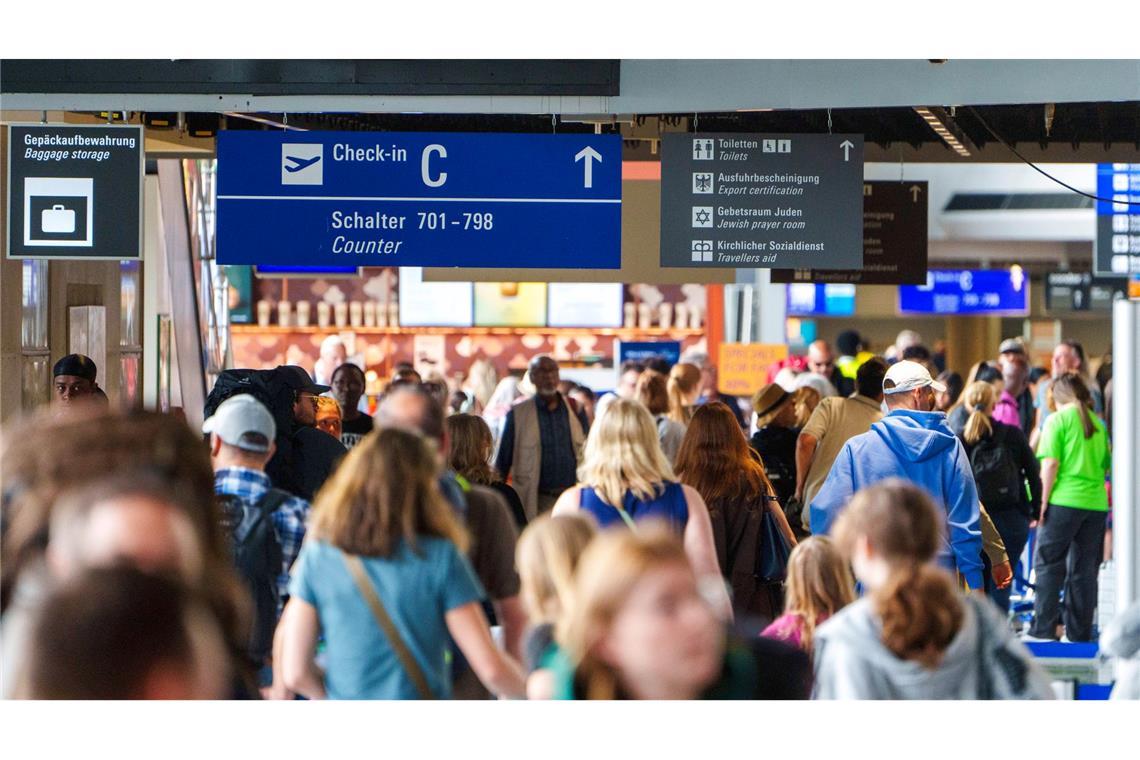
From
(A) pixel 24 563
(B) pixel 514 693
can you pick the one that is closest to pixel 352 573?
Answer: (B) pixel 514 693

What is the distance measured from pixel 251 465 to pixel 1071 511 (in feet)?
24.6

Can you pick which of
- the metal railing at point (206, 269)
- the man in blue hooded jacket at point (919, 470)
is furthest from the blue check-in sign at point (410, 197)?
the metal railing at point (206, 269)

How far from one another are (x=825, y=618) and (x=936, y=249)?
2703cm

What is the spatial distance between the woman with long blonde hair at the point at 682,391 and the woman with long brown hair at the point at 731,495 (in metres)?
4.63

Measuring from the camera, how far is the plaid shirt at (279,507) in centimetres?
521

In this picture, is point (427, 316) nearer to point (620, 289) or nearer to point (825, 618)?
point (620, 289)

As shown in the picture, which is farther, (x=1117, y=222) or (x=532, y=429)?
(x=1117, y=222)

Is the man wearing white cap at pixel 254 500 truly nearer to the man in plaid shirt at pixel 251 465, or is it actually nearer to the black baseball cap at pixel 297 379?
the man in plaid shirt at pixel 251 465

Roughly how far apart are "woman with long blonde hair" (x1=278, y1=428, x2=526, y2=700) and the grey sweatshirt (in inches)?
37.2

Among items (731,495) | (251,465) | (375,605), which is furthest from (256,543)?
(731,495)

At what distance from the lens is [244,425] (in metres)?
5.23

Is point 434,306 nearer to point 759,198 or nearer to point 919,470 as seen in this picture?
point 759,198

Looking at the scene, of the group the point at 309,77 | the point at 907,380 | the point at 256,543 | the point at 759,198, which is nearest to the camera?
the point at 256,543

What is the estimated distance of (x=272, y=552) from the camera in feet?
17.1
